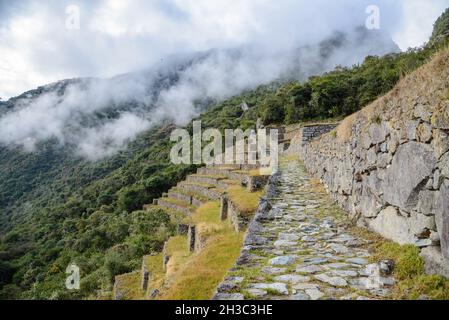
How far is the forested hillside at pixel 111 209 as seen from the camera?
16.8 m

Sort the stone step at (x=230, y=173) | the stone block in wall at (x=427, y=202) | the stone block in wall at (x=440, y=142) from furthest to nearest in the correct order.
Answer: the stone step at (x=230, y=173) < the stone block in wall at (x=427, y=202) < the stone block in wall at (x=440, y=142)

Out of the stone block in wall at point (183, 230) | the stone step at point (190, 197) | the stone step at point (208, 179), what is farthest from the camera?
the stone step at point (208, 179)

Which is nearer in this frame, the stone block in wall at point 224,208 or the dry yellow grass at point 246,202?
the dry yellow grass at point 246,202

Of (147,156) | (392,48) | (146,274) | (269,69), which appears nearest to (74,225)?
(147,156)

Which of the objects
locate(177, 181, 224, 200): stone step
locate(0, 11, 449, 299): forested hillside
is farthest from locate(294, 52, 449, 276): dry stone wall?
locate(177, 181, 224, 200): stone step

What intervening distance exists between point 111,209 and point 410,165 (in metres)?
37.3

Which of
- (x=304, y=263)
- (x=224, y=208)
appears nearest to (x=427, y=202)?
(x=304, y=263)

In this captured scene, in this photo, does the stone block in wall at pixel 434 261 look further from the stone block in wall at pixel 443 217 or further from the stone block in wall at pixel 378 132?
the stone block in wall at pixel 378 132

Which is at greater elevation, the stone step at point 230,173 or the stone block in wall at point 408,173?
the stone block in wall at point 408,173

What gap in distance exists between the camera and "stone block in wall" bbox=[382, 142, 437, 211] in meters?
3.05

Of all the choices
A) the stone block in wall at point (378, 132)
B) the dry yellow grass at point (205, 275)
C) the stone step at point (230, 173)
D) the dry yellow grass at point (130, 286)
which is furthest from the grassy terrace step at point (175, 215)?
the stone block in wall at point (378, 132)

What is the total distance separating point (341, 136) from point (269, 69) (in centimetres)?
10094

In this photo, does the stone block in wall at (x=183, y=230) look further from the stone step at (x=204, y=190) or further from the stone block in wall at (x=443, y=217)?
the stone block in wall at (x=443, y=217)

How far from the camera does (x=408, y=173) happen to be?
3.38 meters
